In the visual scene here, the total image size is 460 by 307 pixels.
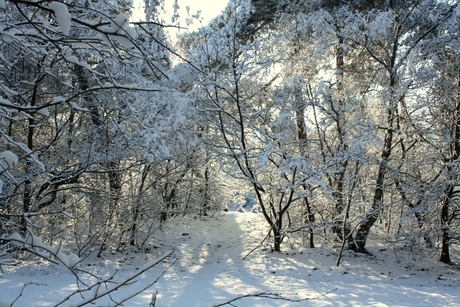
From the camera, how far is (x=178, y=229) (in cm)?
1028

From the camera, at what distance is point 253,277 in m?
5.79

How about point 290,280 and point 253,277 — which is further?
point 253,277

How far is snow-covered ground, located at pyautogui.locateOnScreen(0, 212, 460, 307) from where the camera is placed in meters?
3.88

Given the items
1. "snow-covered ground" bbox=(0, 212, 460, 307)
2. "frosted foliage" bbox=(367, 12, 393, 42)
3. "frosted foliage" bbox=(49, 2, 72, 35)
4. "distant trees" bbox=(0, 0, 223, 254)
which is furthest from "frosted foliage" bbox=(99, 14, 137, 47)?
"frosted foliage" bbox=(367, 12, 393, 42)

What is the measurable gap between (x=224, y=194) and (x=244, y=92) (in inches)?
270

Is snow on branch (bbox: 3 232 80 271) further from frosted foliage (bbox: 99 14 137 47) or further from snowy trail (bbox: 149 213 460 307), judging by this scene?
snowy trail (bbox: 149 213 460 307)

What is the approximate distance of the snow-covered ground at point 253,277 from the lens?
12.7 ft

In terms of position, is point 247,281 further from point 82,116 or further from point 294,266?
point 82,116

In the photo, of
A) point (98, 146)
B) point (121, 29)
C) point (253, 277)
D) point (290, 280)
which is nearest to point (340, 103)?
point (290, 280)

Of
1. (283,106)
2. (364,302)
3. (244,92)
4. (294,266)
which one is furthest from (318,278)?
(244,92)

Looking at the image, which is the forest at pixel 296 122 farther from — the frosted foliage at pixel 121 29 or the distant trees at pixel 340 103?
the frosted foliage at pixel 121 29

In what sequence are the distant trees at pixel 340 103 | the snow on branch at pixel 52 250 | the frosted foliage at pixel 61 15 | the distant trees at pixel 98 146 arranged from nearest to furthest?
the frosted foliage at pixel 61 15
the snow on branch at pixel 52 250
the distant trees at pixel 98 146
the distant trees at pixel 340 103

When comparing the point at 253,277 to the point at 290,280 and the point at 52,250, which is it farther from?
the point at 52,250

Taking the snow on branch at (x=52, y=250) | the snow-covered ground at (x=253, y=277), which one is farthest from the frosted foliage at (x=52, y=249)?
the snow-covered ground at (x=253, y=277)
